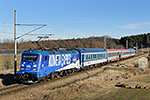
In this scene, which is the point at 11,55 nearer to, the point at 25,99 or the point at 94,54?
the point at 94,54

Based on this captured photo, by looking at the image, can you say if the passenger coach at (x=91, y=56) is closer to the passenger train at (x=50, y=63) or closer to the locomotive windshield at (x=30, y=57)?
the passenger train at (x=50, y=63)

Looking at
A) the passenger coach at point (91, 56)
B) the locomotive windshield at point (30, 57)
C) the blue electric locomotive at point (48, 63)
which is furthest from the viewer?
the passenger coach at point (91, 56)

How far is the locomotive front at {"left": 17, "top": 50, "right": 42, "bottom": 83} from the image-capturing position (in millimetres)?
15914

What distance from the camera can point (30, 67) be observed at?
1608 centimetres

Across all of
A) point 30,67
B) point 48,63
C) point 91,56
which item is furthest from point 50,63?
point 91,56

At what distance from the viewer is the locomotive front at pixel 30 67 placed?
1591 cm

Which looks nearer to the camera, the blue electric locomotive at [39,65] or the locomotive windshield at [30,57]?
the blue electric locomotive at [39,65]

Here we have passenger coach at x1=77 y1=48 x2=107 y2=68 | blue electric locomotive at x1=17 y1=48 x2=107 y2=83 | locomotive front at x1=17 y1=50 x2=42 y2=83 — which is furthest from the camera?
passenger coach at x1=77 y1=48 x2=107 y2=68

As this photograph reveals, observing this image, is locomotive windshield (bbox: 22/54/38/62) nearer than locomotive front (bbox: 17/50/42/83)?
No

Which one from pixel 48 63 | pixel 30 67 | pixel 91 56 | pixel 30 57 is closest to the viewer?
pixel 30 67

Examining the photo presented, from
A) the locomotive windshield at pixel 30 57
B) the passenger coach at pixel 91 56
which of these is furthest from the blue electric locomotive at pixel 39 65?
the passenger coach at pixel 91 56

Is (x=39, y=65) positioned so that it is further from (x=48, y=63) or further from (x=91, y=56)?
(x=91, y=56)

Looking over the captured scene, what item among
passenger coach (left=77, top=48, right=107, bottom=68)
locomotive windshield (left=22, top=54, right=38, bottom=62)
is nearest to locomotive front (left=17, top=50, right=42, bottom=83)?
locomotive windshield (left=22, top=54, right=38, bottom=62)

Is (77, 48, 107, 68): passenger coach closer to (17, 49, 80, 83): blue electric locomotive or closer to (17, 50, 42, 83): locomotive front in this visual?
(17, 49, 80, 83): blue electric locomotive
